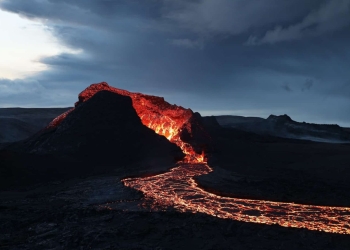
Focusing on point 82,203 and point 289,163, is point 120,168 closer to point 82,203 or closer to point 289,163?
point 82,203

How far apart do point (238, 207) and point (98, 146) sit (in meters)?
10.7

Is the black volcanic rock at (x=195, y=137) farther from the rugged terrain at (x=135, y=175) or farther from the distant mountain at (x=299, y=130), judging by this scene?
the distant mountain at (x=299, y=130)

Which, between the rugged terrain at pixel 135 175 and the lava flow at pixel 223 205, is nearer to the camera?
the rugged terrain at pixel 135 175

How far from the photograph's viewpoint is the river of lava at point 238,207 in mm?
9375

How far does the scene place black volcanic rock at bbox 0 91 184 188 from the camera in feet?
57.8

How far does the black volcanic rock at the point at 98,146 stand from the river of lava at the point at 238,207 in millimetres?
3381

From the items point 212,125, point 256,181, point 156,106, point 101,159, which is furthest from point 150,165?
point 212,125

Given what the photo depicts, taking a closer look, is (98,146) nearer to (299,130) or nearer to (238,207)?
(238,207)

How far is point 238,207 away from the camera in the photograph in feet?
35.4

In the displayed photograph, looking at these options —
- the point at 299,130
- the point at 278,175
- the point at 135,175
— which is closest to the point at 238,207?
the point at 135,175

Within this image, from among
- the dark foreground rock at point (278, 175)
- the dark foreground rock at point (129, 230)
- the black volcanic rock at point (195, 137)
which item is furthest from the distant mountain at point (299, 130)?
the dark foreground rock at point (129, 230)

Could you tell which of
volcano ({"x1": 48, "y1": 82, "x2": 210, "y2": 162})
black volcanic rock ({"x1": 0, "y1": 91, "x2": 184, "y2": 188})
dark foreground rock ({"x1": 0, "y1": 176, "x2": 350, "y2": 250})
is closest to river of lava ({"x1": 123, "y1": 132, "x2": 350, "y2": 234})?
dark foreground rock ({"x1": 0, "y1": 176, "x2": 350, "y2": 250})

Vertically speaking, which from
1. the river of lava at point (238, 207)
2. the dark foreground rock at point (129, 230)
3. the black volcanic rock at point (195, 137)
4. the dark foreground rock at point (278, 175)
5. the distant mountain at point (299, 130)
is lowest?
the dark foreground rock at point (129, 230)

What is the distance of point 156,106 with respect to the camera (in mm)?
24453
